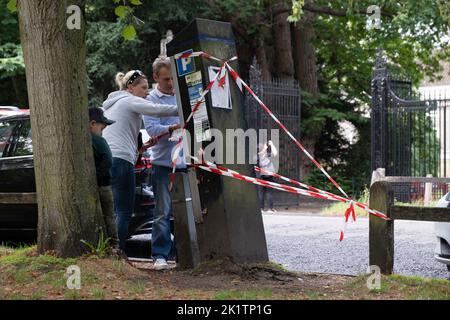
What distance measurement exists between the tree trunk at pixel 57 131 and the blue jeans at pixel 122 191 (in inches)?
25.0

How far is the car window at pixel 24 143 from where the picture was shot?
8609 mm

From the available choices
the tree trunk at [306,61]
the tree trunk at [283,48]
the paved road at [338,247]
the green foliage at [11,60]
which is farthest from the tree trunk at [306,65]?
the paved road at [338,247]

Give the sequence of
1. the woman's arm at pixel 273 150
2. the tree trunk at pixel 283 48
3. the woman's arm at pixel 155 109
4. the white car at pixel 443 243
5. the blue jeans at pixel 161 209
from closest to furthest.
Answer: the woman's arm at pixel 155 109 → the blue jeans at pixel 161 209 → the white car at pixel 443 243 → the woman's arm at pixel 273 150 → the tree trunk at pixel 283 48

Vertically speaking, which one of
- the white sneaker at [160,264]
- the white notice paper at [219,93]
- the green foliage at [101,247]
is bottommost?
the white sneaker at [160,264]

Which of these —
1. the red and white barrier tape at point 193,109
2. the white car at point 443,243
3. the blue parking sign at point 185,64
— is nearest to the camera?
the red and white barrier tape at point 193,109

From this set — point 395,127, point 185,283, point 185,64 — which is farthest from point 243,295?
point 395,127

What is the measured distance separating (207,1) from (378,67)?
6.13 metres

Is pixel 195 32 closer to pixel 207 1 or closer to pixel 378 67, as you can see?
pixel 378 67

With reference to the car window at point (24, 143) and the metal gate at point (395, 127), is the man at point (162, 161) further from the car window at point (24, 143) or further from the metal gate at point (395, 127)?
the metal gate at point (395, 127)

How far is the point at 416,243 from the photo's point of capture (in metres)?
10.4

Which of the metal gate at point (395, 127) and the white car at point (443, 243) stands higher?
the metal gate at point (395, 127)

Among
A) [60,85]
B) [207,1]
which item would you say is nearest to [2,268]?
[60,85]

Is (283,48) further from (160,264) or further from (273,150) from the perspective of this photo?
(160,264)
